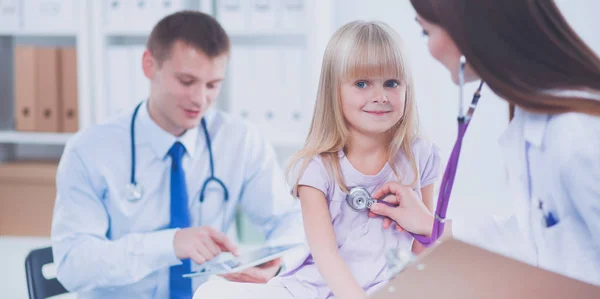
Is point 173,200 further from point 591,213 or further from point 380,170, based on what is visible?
point 591,213

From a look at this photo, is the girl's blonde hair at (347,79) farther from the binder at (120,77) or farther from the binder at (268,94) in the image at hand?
the binder at (120,77)

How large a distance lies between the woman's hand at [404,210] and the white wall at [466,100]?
1.53 metres

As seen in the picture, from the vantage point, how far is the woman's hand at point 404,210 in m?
1.04

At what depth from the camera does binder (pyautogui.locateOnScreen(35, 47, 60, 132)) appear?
283cm

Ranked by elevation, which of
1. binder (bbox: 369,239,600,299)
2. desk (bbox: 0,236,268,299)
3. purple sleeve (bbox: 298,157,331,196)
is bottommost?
desk (bbox: 0,236,268,299)

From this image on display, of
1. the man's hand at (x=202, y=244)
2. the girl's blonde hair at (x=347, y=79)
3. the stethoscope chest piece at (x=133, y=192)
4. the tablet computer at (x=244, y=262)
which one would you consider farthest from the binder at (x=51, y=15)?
the girl's blonde hair at (x=347, y=79)

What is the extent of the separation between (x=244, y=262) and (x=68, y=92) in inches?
73.7

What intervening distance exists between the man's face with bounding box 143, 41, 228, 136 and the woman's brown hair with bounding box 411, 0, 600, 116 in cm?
89

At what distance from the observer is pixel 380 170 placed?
3.54 ft

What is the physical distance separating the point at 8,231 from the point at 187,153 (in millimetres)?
1763

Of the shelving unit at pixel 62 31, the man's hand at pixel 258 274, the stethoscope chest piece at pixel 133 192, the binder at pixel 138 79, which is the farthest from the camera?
the shelving unit at pixel 62 31

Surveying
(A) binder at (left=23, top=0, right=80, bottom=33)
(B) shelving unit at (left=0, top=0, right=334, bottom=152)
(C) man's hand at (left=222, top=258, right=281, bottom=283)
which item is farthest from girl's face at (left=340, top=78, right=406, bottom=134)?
(A) binder at (left=23, top=0, right=80, bottom=33)

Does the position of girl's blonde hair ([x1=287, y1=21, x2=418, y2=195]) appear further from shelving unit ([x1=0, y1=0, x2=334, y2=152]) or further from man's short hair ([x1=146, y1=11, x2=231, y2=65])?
shelving unit ([x1=0, y1=0, x2=334, y2=152])

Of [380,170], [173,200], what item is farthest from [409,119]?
[173,200]
